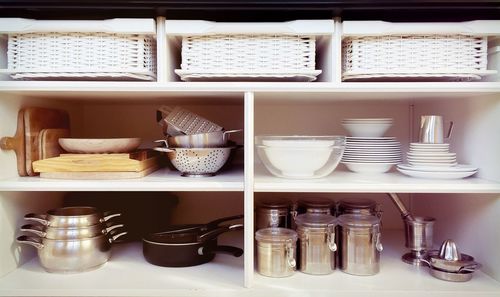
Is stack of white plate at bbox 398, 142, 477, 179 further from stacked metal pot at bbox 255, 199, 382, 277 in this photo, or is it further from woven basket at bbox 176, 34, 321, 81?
woven basket at bbox 176, 34, 321, 81

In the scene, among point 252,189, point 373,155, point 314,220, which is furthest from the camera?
point 373,155

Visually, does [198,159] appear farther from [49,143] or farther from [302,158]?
[49,143]

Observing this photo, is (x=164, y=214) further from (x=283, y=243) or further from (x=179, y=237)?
(x=283, y=243)

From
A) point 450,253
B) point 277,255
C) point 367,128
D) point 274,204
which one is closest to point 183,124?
point 274,204

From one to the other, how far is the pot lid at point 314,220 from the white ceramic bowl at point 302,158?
0.13 m

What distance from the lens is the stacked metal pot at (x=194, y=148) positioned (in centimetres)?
111

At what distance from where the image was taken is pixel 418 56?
1004mm

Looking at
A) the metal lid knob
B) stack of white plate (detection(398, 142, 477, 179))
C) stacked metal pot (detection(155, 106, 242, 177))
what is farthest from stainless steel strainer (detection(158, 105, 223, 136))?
the metal lid knob

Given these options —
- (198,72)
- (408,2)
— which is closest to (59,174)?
(198,72)

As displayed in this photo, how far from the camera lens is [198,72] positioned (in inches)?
39.3

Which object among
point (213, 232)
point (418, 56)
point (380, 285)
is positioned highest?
point (418, 56)

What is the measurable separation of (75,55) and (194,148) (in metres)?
0.40

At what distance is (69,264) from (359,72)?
962 mm

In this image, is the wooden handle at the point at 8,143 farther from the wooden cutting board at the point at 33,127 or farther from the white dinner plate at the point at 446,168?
the white dinner plate at the point at 446,168
